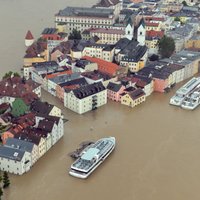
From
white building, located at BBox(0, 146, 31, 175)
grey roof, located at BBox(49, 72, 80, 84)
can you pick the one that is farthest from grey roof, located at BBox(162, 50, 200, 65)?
white building, located at BBox(0, 146, 31, 175)

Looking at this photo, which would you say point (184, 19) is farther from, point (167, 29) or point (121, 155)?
point (121, 155)

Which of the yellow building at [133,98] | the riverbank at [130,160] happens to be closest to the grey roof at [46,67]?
the riverbank at [130,160]

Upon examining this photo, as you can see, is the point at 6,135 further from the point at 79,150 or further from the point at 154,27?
the point at 154,27

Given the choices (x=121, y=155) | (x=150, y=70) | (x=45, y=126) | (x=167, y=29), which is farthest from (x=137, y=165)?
(x=167, y=29)

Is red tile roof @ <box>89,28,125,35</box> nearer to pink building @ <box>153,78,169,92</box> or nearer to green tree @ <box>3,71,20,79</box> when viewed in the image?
pink building @ <box>153,78,169,92</box>

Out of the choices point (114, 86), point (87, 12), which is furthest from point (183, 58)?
point (87, 12)
